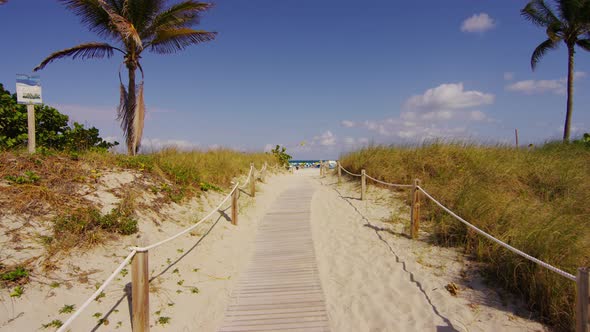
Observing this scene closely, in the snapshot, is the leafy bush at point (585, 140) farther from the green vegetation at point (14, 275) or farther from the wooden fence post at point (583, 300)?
the green vegetation at point (14, 275)

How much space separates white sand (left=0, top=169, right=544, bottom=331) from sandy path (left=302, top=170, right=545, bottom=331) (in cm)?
1

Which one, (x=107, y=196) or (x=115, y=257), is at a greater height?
(x=107, y=196)

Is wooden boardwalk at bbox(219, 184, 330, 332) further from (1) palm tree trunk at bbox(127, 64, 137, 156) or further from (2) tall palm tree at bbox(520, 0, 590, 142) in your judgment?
(2) tall palm tree at bbox(520, 0, 590, 142)

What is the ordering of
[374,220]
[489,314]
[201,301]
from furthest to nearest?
[374,220], [201,301], [489,314]

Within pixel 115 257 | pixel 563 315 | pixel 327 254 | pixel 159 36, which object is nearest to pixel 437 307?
pixel 563 315

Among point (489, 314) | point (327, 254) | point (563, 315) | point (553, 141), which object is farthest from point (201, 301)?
point (553, 141)

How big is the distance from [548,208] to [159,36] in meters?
11.0

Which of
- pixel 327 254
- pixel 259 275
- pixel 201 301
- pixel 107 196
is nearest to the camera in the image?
pixel 201 301

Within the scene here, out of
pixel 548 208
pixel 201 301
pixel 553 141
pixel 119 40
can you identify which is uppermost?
pixel 119 40

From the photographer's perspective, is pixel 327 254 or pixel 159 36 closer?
pixel 327 254

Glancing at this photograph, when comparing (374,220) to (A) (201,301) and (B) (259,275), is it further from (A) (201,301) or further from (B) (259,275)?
(A) (201,301)

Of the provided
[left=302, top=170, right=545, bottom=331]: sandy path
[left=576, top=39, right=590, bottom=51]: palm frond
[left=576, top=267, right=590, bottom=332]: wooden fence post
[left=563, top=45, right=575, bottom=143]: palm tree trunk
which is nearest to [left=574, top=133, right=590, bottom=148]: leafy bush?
[left=563, top=45, right=575, bottom=143]: palm tree trunk

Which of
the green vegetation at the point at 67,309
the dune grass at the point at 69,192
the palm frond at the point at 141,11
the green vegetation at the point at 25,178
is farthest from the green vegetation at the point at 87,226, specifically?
the palm frond at the point at 141,11

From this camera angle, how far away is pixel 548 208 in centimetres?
582
